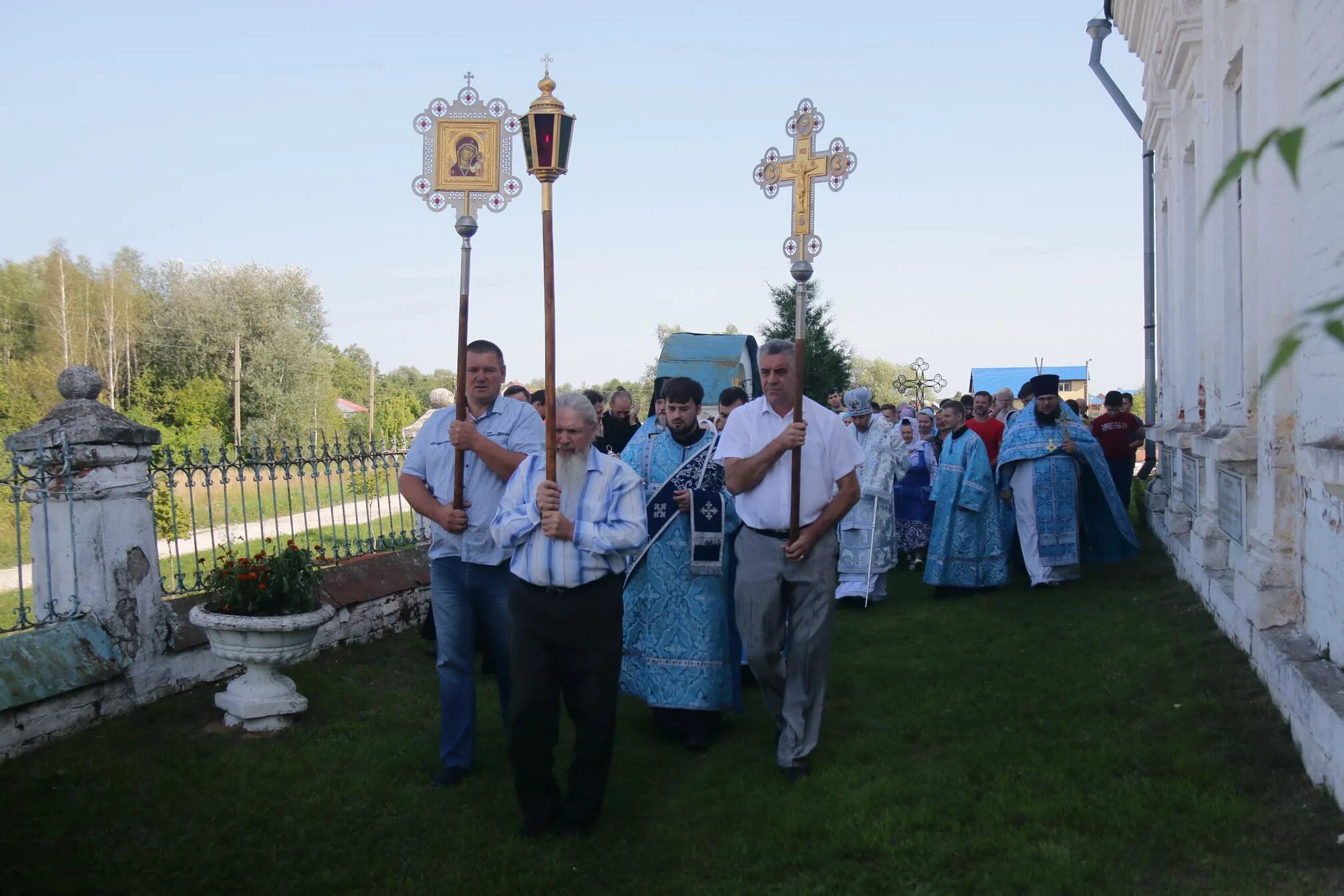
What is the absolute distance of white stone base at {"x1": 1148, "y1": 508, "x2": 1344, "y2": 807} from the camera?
13.9 ft

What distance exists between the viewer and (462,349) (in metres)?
5.69

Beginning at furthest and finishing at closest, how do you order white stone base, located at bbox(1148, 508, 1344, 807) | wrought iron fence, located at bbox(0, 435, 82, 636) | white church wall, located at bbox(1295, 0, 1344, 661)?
1. wrought iron fence, located at bbox(0, 435, 82, 636)
2. white church wall, located at bbox(1295, 0, 1344, 661)
3. white stone base, located at bbox(1148, 508, 1344, 807)

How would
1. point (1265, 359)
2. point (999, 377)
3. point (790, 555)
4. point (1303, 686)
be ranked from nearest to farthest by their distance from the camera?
point (1303, 686)
point (790, 555)
point (1265, 359)
point (999, 377)

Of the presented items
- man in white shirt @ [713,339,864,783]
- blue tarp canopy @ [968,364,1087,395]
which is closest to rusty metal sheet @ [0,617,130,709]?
man in white shirt @ [713,339,864,783]

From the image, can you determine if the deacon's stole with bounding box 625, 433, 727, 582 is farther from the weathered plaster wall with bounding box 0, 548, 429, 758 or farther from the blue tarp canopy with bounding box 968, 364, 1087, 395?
the blue tarp canopy with bounding box 968, 364, 1087, 395

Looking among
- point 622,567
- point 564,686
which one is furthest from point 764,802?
point 622,567

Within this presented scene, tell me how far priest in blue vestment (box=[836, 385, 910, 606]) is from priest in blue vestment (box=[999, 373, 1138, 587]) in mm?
1051

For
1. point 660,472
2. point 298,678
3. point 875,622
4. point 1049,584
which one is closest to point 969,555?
point 1049,584

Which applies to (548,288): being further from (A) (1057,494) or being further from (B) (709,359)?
(B) (709,359)

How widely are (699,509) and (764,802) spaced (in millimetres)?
1634

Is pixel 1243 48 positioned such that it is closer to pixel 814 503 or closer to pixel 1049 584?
pixel 814 503

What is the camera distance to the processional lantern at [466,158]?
6066 millimetres

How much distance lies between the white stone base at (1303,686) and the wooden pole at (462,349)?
3.69 m

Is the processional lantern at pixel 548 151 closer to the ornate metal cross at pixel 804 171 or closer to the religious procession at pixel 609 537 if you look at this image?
the religious procession at pixel 609 537
